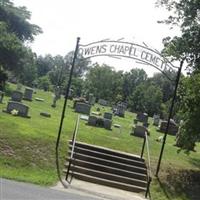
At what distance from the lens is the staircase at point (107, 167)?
17938 millimetres

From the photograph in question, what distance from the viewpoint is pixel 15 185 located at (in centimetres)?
1398

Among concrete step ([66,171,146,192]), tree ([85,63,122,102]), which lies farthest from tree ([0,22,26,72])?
concrete step ([66,171,146,192])

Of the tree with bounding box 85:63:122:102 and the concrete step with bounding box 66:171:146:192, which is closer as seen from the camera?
the concrete step with bounding box 66:171:146:192

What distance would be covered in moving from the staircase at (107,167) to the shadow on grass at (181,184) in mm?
856

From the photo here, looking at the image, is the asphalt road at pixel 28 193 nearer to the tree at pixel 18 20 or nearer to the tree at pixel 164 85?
the tree at pixel 18 20

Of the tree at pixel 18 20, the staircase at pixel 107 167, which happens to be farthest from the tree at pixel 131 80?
the staircase at pixel 107 167

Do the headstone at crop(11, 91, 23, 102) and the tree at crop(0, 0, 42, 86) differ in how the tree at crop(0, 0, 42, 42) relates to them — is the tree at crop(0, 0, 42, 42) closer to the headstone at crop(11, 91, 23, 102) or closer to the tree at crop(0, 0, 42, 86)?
the tree at crop(0, 0, 42, 86)

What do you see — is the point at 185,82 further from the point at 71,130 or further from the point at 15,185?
the point at 15,185

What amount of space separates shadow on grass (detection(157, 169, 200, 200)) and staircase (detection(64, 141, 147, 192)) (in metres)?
0.86

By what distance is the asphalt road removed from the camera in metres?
12.4

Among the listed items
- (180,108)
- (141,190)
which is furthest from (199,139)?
(141,190)

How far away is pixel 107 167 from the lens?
18.8 metres

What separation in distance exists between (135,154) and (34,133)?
445 cm

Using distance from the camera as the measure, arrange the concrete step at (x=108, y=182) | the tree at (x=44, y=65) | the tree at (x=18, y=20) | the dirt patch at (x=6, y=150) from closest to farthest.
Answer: the dirt patch at (x=6, y=150), the concrete step at (x=108, y=182), the tree at (x=18, y=20), the tree at (x=44, y=65)
